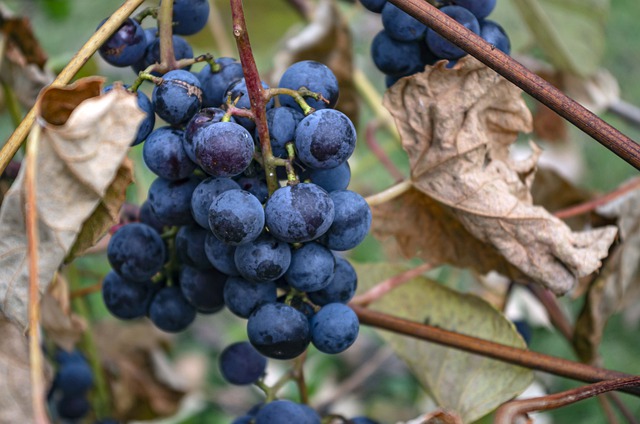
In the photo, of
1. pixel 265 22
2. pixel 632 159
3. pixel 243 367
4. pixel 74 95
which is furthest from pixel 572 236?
pixel 265 22

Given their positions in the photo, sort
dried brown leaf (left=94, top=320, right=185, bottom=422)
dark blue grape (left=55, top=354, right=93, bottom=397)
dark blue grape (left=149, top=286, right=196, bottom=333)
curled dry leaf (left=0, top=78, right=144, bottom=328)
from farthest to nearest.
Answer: dried brown leaf (left=94, top=320, right=185, bottom=422)
dark blue grape (left=55, top=354, right=93, bottom=397)
dark blue grape (left=149, top=286, right=196, bottom=333)
curled dry leaf (left=0, top=78, right=144, bottom=328)

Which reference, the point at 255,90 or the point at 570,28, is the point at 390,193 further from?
the point at 570,28

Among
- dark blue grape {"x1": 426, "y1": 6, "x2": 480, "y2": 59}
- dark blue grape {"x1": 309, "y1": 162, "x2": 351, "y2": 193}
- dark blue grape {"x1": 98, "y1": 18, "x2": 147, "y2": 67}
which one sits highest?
dark blue grape {"x1": 426, "y1": 6, "x2": 480, "y2": 59}

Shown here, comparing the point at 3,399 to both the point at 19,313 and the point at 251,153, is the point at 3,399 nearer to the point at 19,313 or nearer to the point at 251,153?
the point at 19,313

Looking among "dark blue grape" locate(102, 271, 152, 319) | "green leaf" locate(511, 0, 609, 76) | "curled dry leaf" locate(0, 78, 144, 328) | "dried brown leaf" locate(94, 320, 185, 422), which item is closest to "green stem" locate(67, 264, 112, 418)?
"dried brown leaf" locate(94, 320, 185, 422)

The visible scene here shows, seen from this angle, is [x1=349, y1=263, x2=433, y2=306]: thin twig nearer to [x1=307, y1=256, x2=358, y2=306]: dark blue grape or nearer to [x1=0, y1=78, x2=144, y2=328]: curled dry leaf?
[x1=307, y1=256, x2=358, y2=306]: dark blue grape

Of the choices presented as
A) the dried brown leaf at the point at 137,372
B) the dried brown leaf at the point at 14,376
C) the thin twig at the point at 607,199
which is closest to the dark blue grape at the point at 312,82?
the dried brown leaf at the point at 14,376
